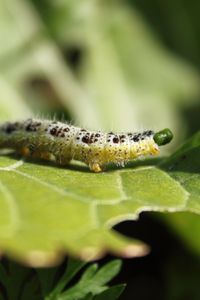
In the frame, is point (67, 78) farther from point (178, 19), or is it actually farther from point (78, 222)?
point (78, 222)

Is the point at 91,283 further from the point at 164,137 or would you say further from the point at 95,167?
the point at 164,137

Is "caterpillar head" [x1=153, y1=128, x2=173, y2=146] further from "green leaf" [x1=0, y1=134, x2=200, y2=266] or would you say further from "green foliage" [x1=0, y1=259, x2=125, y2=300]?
"green foliage" [x1=0, y1=259, x2=125, y2=300]

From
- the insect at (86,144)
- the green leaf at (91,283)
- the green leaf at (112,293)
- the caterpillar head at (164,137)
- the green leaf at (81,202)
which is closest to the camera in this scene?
the green leaf at (81,202)

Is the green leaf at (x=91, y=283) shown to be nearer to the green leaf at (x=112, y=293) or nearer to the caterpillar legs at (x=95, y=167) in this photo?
the green leaf at (x=112, y=293)

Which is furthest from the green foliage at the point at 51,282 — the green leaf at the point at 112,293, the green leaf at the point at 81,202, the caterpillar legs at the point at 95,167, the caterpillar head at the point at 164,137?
the caterpillar head at the point at 164,137

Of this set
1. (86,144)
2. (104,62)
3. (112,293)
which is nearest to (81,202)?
(112,293)

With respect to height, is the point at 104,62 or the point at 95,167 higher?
the point at 104,62

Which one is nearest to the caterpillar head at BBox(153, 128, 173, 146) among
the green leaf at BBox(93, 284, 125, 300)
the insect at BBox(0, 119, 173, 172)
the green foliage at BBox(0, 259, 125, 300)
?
the insect at BBox(0, 119, 173, 172)
